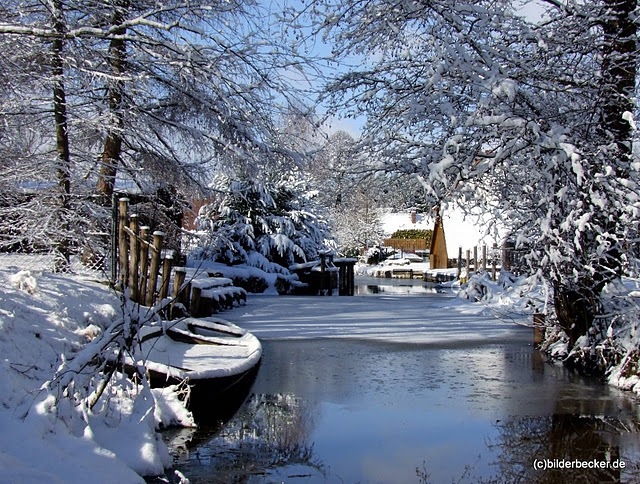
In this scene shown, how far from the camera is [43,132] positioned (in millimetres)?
10977

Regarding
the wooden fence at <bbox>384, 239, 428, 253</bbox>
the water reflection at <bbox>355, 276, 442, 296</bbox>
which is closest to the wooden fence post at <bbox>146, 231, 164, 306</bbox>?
the water reflection at <bbox>355, 276, 442, 296</bbox>

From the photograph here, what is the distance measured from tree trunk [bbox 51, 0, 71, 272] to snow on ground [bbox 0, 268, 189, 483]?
307cm

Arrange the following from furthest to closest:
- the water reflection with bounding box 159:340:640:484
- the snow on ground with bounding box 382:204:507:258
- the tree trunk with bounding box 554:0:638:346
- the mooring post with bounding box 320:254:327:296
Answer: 1. the mooring post with bounding box 320:254:327:296
2. the snow on ground with bounding box 382:204:507:258
3. the tree trunk with bounding box 554:0:638:346
4. the water reflection with bounding box 159:340:640:484

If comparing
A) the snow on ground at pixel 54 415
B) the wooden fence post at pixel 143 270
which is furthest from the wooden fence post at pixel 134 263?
the snow on ground at pixel 54 415

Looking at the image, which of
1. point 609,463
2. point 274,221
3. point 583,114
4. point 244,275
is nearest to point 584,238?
point 583,114

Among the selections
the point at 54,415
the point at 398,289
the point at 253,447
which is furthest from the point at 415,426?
the point at 398,289

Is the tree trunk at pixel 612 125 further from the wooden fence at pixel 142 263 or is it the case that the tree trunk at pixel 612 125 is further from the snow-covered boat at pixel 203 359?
the wooden fence at pixel 142 263

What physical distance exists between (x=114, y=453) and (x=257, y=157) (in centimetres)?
803

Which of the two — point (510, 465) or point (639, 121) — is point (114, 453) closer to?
point (510, 465)

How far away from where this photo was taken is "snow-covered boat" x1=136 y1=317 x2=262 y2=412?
19.7 feet

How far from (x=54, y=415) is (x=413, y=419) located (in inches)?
131

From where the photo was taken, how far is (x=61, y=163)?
10445mm

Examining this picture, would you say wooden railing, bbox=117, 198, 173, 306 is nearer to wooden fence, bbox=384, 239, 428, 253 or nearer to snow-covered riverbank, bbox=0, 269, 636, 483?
snow-covered riverbank, bbox=0, 269, 636, 483

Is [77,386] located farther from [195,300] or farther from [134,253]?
[195,300]
